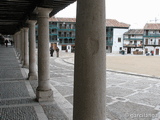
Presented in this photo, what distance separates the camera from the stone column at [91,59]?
8.48 ft

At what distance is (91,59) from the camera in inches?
103

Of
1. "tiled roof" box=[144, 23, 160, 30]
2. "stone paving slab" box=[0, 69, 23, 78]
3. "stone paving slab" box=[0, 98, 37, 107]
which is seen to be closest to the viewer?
"stone paving slab" box=[0, 98, 37, 107]

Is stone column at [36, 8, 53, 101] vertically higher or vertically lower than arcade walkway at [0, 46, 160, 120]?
higher

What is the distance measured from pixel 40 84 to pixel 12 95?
1.35 m

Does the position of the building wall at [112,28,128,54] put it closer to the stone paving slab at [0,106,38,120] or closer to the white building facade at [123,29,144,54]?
the white building facade at [123,29,144,54]

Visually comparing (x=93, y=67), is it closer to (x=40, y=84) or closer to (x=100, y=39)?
(x=100, y=39)

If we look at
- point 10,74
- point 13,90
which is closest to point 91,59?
point 13,90

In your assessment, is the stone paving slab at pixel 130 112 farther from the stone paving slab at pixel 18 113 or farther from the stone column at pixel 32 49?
the stone column at pixel 32 49

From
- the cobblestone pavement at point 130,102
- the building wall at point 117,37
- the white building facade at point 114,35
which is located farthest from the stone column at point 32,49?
the building wall at point 117,37

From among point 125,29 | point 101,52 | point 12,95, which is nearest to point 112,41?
point 125,29

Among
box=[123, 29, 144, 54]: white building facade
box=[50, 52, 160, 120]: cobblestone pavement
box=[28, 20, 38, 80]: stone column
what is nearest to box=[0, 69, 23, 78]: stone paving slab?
Answer: box=[28, 20, 38, 80]: stone column

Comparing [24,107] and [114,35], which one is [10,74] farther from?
[114,35]

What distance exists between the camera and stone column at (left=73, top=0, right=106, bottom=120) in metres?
2.58

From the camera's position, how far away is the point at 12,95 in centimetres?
770
